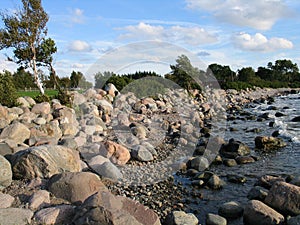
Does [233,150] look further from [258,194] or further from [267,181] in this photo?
[258,194]

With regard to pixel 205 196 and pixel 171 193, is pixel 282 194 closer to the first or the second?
pixel 205 196

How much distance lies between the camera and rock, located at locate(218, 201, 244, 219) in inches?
254

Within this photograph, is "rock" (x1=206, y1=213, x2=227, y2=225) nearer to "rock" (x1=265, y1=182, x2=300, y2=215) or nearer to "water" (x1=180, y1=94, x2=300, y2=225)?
"water" (x1=180, y1=94, x2=300, y2=225)

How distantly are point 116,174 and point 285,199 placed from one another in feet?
13.7

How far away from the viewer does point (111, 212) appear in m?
4.62

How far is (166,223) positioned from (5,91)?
1115 cm

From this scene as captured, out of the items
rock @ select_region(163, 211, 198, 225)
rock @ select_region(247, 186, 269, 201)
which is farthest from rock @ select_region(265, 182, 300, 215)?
rock @ select_region(163, 211, 198, 225)

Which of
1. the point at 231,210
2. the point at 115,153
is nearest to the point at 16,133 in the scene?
the point at 115,153

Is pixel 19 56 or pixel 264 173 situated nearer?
pixel 264 173

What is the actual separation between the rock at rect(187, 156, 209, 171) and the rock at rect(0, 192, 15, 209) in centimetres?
577

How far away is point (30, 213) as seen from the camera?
4.86m

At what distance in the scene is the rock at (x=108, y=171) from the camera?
7865 mm

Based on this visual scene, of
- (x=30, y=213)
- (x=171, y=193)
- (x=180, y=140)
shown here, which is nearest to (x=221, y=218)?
(x=171, y=193)

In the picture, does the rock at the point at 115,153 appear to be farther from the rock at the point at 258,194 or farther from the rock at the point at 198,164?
the rock at the point at 258,194
